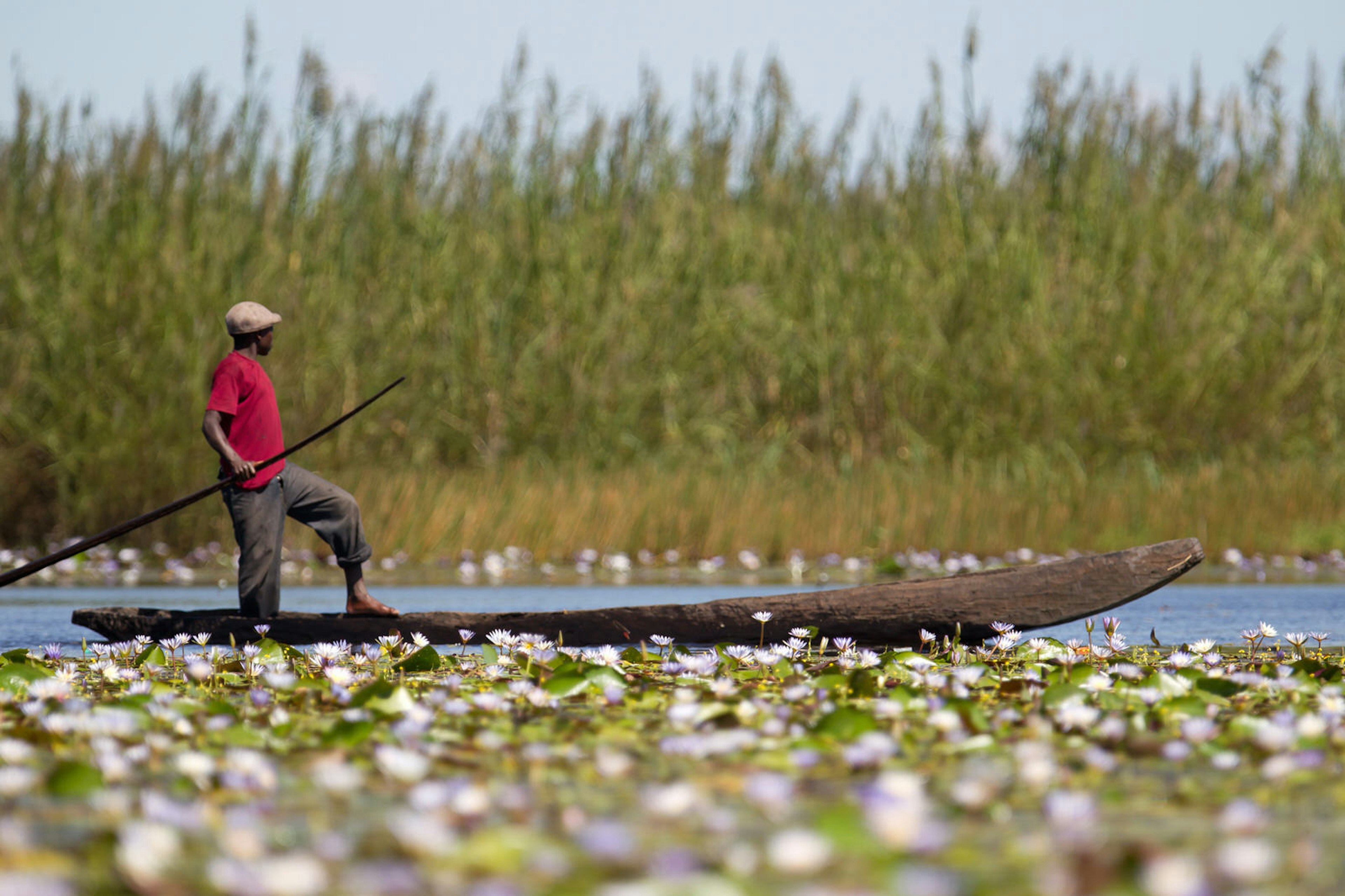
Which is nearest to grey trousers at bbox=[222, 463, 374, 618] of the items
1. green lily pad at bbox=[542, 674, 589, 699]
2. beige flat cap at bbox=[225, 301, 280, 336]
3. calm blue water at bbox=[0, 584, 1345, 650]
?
beige flat cap at bbox=[225, 301, 280, 336]

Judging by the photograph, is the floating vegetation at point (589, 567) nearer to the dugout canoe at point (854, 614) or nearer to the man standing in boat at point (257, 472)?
the man standing in boat at point (257, 472)

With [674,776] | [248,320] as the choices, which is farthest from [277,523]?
[674,776]

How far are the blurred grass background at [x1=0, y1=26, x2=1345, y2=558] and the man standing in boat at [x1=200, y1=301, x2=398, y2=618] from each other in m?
4.97

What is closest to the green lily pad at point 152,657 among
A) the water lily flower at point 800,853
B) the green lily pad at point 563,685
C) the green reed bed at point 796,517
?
the green lily pad at point 563,685

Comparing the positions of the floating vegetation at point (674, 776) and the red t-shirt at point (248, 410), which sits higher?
the red t-shirt at point (248, 410)

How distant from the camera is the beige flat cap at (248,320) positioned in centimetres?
657

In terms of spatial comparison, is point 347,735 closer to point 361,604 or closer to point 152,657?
point 152,657

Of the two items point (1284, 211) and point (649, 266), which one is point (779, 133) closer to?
point (649, 266)

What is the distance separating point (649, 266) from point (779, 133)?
275cm

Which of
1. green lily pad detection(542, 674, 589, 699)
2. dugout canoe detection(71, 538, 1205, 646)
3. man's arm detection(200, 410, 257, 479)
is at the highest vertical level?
man's arm detection(200, 410, 257, 479)

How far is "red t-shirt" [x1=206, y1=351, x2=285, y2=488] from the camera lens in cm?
650

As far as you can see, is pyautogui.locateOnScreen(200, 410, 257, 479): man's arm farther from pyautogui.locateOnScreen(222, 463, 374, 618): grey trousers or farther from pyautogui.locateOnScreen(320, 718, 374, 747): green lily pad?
pyautogui.locateOnScreen(320, 718, 374, 747): green lily pad

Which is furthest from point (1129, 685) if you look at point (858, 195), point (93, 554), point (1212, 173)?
point (1212, 173)

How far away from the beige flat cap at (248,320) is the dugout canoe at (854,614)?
1.20 meters
